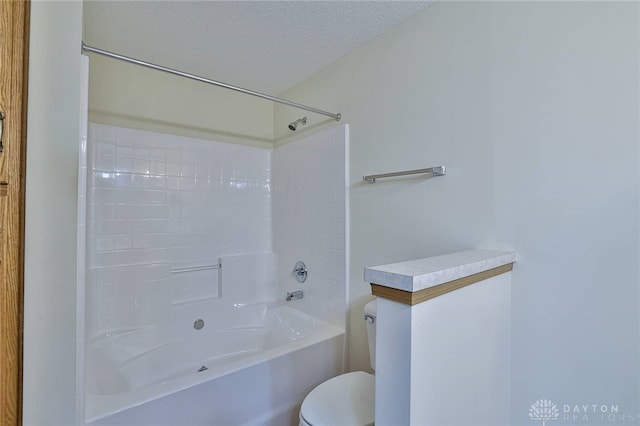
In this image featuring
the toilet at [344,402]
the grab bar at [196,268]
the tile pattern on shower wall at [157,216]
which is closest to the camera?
the toilet at [344,402]

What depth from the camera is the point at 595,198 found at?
1026 mm

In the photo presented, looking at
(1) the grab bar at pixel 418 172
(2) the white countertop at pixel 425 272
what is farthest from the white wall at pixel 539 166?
(2) the white countertop at pixel 425 272

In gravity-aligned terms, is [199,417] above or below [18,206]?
below

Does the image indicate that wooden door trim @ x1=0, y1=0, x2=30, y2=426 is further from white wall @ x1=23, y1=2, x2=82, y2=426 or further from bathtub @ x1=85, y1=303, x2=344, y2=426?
bathtub @ x1=85, y1=303, x2=344, y2=426

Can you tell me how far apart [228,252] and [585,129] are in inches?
93.1

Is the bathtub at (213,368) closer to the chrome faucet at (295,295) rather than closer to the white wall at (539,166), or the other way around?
the chrome faucet at (295,295)

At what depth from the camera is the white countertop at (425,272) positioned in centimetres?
77

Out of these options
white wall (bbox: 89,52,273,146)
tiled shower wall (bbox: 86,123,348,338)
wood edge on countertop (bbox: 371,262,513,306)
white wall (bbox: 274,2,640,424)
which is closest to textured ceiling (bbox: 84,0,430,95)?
white wall (bbox: 89,52,273,146)

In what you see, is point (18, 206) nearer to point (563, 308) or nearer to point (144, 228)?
point (563, 308)

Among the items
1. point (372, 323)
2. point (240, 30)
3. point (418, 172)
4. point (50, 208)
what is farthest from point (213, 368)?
point (240, 30)

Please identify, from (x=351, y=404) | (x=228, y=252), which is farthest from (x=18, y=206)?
(x=228, y=252)

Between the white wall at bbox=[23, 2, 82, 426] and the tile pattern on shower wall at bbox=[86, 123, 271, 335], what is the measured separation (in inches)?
59.3

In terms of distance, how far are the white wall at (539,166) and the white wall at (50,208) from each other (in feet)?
4.68

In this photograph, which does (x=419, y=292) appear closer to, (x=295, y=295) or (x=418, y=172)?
(x=418, y=172)
